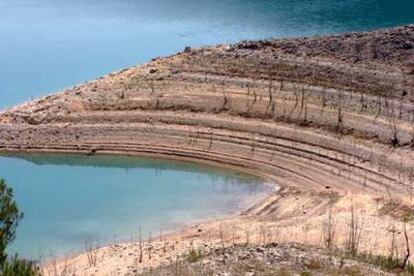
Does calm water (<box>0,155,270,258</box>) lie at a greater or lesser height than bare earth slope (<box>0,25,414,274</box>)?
lesser

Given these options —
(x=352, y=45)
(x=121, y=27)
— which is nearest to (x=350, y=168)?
(x=352, y=45)

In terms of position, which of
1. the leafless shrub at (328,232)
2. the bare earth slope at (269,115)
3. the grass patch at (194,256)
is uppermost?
the bare earth slope at (269,115)

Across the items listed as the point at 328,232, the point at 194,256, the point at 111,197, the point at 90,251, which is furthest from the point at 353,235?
the point at 111,197

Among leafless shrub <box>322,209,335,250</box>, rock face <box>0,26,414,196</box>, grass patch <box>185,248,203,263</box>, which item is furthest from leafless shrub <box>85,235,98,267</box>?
rock face <box>0,26,414,196</box>

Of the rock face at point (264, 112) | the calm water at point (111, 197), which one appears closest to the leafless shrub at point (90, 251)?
the calm water at point (111, 197)

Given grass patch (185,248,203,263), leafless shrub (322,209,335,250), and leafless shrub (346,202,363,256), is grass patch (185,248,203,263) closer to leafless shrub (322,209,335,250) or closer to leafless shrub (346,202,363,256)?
leafless shrub (322,209,335,250)

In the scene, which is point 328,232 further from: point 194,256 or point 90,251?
point 90,251

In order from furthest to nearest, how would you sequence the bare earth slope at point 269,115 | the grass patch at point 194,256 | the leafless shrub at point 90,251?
the bare earth slope at point 269,115
the leafless shrub at point 90,251
the grass patch at point 194,256

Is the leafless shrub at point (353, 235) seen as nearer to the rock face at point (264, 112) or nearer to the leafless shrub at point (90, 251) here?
the rock face at point (264, 112)
